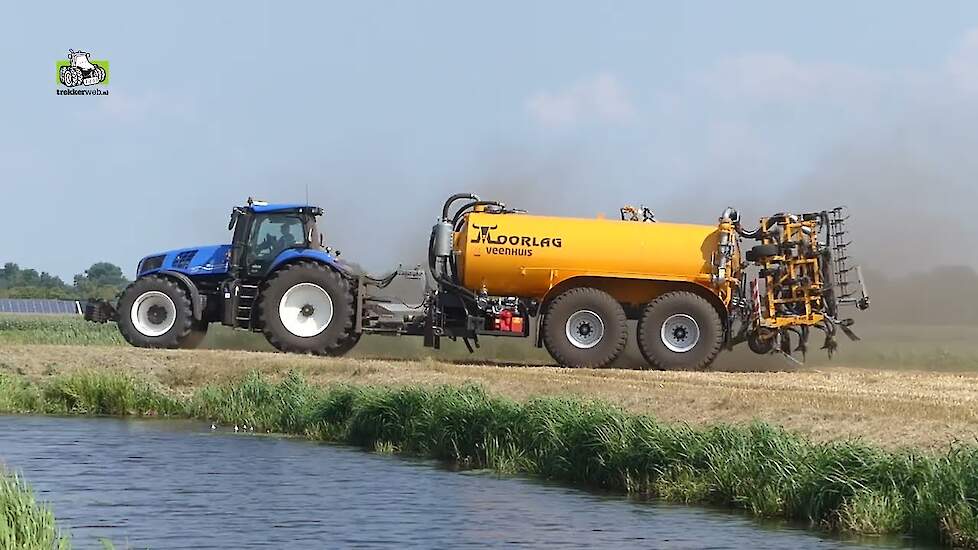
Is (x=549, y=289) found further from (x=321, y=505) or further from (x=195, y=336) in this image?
(x=321, y=505)

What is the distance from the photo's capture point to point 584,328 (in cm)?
2931

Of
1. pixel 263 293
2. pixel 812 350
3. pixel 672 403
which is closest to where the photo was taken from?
pixel 672 403

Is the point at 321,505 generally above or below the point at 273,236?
below

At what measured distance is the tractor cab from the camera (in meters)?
30.5

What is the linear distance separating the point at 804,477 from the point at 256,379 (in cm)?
1193

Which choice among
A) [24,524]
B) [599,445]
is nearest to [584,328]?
[599,445]

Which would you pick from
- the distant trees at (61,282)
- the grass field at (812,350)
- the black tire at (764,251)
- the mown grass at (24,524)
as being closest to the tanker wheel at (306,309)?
the grass field at (812,350)

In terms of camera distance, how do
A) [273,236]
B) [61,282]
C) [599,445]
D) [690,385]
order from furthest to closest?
1. [61,282]
2. [273,236]
3. [690,385]
4. [599,445]

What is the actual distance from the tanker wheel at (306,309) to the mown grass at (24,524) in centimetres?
1658

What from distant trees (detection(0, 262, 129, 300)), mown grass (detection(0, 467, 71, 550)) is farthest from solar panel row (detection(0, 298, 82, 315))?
mown grass (detection(0, 467, 71, 550))

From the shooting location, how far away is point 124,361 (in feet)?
90.6

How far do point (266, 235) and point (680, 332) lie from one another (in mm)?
8051

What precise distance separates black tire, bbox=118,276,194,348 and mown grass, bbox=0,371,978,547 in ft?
11.7

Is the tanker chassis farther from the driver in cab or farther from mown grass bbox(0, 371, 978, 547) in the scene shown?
mown grass bbox(0, 371, 978, 547)
